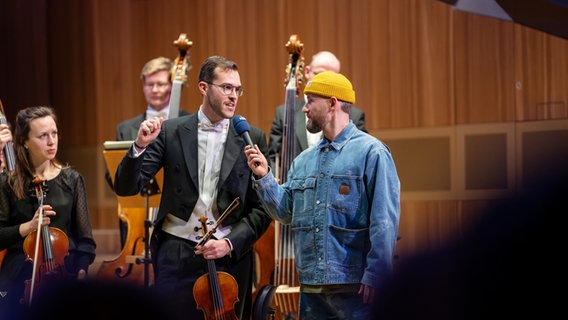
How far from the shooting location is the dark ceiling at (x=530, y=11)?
16.0 ft

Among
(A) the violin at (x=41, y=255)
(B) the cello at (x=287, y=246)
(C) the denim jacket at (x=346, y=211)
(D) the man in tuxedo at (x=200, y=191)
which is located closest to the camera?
(C) the denim jacket at (x=346, y=211)

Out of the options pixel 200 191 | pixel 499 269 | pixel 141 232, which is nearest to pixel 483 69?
pixel 141 232

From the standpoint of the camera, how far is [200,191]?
3.37 metres

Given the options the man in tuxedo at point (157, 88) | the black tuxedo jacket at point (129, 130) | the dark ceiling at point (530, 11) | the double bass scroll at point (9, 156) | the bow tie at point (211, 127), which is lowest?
the double bass scroll at point (9, 156)

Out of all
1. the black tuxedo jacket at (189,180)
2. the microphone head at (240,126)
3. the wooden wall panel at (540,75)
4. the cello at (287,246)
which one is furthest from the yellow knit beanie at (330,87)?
the wooden wall panel at (540,75)

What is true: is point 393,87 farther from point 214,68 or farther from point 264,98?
point 214,68

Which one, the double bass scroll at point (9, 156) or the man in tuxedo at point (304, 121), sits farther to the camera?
the man in tuxedo at point (304, 121)

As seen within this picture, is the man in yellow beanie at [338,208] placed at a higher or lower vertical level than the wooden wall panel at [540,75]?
lower

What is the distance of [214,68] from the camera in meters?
3.46

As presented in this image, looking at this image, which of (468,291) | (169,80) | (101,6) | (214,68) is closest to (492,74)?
(169,80)

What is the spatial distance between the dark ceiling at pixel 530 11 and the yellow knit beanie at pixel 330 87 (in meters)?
2.22

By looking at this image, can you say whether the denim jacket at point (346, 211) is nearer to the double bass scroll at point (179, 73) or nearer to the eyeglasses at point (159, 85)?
the double bass scroll at point (179, 73)

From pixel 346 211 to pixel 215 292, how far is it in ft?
2.11

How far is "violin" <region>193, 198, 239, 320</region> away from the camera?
10.3 ft
